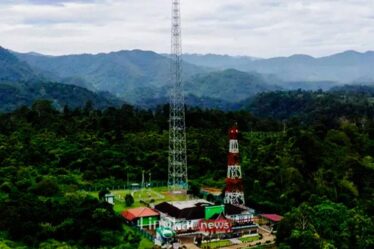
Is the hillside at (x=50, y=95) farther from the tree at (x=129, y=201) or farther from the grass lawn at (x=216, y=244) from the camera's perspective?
the grass lawn at (x=216, y=244)

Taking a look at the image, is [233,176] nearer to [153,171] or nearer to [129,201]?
[129,201]

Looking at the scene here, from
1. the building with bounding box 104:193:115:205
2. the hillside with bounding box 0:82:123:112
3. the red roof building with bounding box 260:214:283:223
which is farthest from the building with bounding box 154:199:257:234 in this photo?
the hillside with bounding box 0:82:123:112

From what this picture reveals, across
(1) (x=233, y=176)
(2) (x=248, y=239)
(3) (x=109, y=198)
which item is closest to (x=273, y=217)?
(1) (x=233, y=176)

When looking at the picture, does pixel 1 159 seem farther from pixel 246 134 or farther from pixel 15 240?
pixel 246 134

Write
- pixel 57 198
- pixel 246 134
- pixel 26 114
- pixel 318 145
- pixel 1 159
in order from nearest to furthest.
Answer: pixel 57 198 < pixel 318 145 < pixel 1 159 < pixel 246 134 < pixel 26 114

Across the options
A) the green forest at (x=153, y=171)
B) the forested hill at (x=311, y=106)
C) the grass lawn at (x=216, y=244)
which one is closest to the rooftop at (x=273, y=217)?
the green forest at (x=153, y=171)

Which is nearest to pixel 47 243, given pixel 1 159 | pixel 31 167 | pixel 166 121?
pixel 31 167
